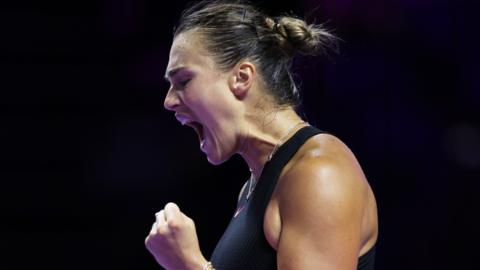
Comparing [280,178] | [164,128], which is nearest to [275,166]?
[280,178]

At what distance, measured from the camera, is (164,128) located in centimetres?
218

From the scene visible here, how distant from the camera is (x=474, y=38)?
197cm

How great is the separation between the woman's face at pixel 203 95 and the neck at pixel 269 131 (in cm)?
3

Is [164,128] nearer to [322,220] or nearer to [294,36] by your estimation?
[294,36]

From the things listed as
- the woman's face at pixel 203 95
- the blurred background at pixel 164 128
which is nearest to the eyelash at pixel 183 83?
the woman's face at pixel 203 95

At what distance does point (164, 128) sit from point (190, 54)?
1.11 m

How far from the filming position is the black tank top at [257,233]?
96 centimetres

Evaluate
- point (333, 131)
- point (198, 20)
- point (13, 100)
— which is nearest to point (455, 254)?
point (333, 131)

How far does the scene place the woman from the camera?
2.85 feet

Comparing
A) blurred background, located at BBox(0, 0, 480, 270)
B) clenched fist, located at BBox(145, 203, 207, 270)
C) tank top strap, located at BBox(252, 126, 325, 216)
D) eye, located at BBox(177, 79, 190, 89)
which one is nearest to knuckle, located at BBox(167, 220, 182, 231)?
clenched fist, located at BBox(145, 203, 207, 270)

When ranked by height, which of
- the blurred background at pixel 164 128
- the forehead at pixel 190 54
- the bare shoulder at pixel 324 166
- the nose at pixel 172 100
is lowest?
the blurred background at pixel 164 128

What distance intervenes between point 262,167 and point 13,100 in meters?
1.29

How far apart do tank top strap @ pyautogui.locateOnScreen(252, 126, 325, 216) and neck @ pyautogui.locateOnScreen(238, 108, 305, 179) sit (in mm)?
37

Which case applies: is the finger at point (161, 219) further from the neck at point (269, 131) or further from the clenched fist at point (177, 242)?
the neck at point (269, 131)
